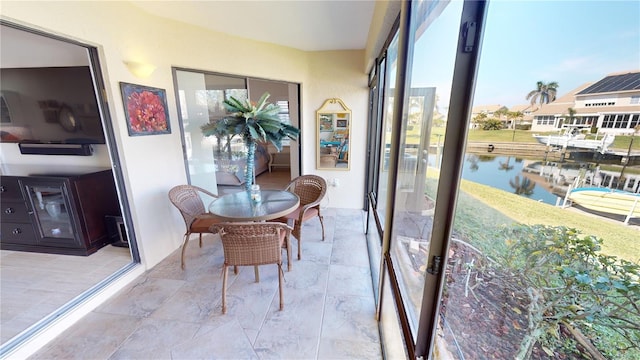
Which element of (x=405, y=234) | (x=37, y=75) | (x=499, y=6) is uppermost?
(x=37, y=75)

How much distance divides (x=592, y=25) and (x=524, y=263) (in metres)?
0.47

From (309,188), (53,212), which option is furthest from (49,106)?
(309,188)

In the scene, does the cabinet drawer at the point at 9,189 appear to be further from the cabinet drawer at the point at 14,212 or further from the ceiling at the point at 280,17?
the ceiling at the point at 280,17

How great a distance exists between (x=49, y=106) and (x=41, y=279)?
196 cm

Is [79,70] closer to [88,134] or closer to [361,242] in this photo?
[88,134]

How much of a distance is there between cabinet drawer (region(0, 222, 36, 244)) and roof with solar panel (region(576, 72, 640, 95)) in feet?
15.2

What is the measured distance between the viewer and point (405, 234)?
1.45 m

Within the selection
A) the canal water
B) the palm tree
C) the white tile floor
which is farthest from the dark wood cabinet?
the palm tree

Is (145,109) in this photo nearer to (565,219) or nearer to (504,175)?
(504,175)

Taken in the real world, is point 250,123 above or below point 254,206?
above

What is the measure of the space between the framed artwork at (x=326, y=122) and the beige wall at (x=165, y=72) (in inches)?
6.0

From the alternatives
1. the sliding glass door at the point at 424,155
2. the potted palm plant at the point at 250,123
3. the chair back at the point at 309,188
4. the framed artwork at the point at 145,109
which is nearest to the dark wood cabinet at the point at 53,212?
the framed artwork at the point at 145,109

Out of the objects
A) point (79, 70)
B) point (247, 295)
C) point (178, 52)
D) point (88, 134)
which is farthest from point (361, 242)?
point (79, 70)

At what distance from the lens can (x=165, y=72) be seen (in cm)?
276
